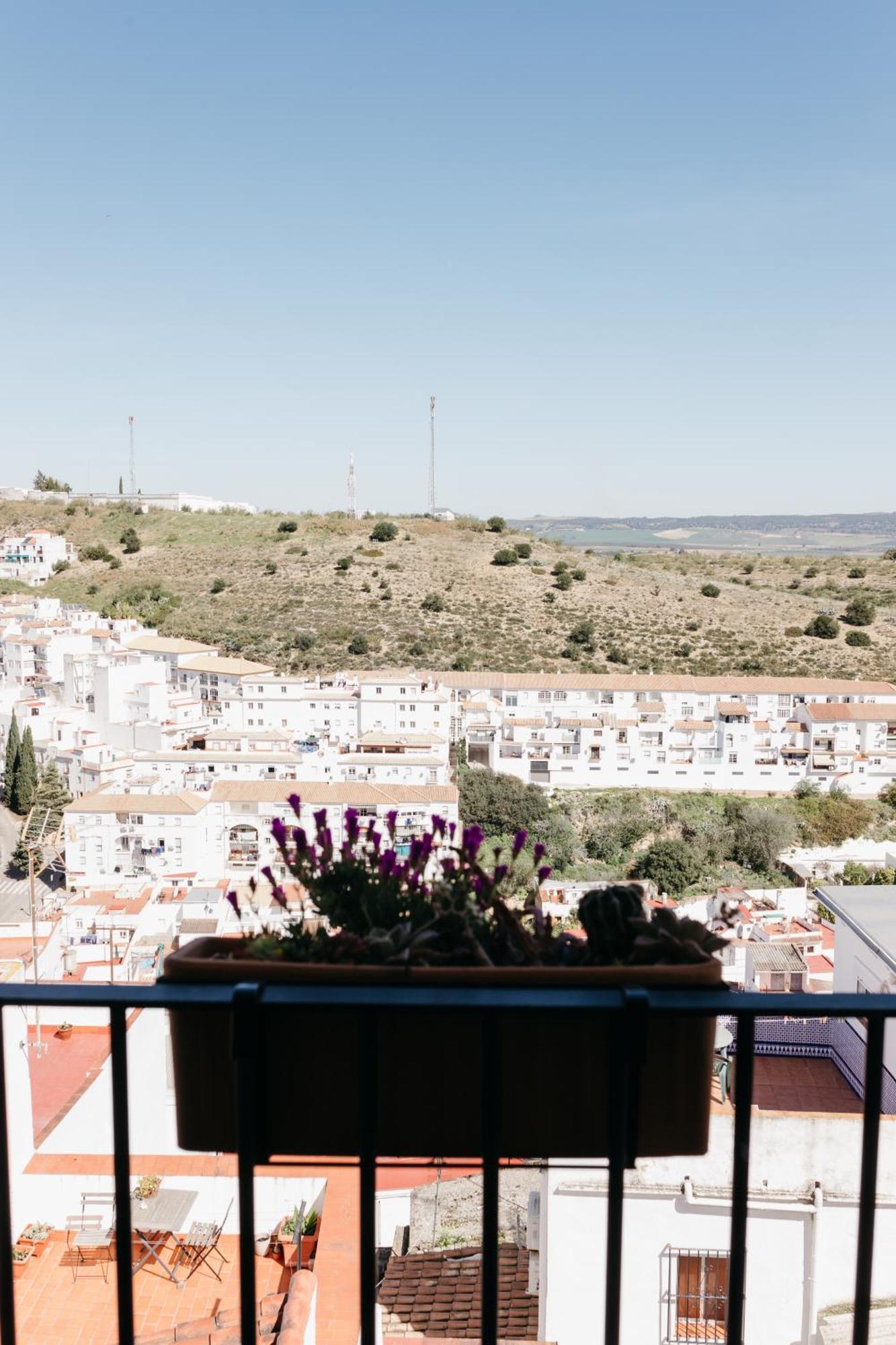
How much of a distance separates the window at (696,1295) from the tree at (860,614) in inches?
1125

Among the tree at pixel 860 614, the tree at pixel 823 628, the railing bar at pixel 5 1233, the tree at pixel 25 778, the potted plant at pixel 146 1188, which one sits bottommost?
the tree at pixel 25 778

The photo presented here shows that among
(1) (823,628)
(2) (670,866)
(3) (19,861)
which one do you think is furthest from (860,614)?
(3) (19,861)

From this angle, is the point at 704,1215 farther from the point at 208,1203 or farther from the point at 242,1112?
the point at 242,1112

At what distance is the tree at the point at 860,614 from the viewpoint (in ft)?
96.4

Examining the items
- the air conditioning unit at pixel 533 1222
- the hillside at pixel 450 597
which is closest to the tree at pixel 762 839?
the hillside at pixel 450 597

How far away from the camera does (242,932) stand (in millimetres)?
1031

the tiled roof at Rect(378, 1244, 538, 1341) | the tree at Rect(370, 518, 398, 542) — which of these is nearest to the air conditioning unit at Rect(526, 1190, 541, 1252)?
the tiled roof at Rect(378, 1244, 538, 1341)

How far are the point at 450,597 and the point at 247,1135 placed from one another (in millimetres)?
30439

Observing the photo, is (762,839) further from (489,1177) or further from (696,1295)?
(489,1177)

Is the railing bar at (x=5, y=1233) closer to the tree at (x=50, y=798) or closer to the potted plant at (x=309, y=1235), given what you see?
the potted plant at (x=309, y=1235)

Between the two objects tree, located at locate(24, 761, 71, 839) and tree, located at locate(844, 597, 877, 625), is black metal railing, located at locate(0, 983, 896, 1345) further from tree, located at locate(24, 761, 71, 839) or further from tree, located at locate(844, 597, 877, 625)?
tree, located at locate(844, 597, 877, 625)

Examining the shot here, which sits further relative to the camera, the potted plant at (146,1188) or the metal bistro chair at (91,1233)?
the potted plant at (146,1188)

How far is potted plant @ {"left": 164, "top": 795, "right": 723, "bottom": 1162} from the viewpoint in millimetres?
849

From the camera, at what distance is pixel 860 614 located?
2939cm
